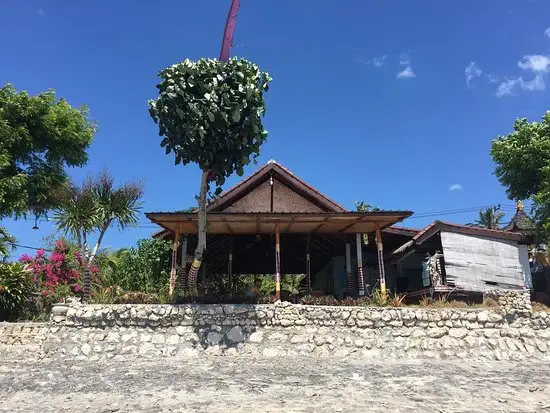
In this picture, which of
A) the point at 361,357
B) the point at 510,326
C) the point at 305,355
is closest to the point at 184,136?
the point at 305,355

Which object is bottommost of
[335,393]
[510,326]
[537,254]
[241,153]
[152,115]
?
[335,393]

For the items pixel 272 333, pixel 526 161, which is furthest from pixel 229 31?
pixel 526 161

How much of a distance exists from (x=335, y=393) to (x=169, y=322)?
554cm

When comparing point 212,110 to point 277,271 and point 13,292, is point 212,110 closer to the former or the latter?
point 277,271

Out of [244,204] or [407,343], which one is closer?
[407,343]

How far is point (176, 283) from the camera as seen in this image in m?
16.1

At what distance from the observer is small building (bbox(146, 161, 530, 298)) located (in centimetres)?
1551

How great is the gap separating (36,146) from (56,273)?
16.5ft

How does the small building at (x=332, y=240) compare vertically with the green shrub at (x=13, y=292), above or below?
above

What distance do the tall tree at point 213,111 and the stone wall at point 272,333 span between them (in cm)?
427

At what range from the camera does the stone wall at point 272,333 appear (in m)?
12.7

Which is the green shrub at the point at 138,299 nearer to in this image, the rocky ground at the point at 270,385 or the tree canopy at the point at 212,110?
the rocky ground at the point at 270,385

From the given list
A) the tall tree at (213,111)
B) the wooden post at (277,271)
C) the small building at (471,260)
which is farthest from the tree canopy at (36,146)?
the small building at (471,260)

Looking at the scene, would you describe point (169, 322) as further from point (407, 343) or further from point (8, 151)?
point (8, 151)
